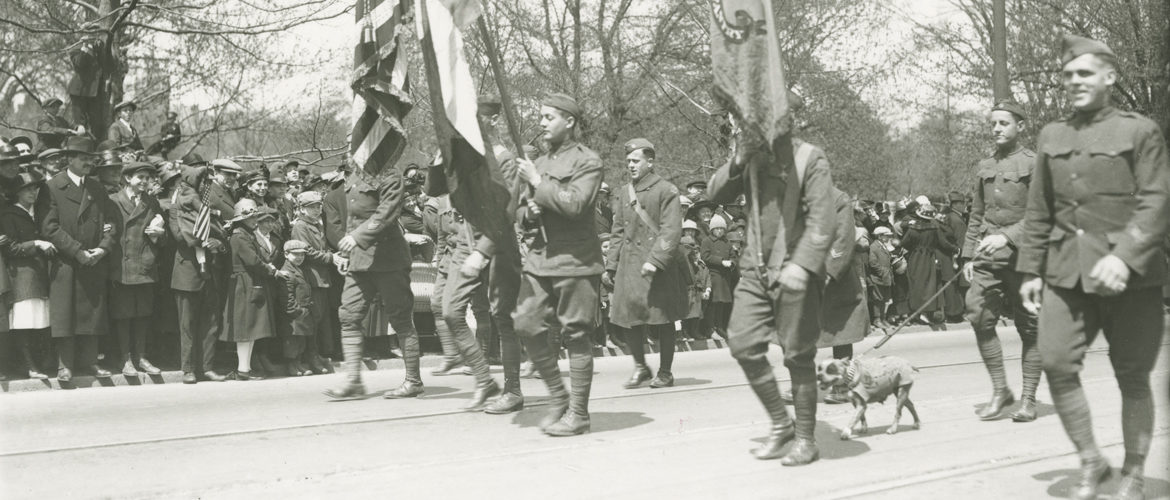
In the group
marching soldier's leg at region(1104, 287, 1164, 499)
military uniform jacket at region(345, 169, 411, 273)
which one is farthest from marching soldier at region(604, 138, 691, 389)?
marching soldier's leg at region(1104, 287, 1164, 499)

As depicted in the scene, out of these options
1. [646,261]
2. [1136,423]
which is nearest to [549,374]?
[646,261]

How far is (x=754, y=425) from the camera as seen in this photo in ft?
27.2

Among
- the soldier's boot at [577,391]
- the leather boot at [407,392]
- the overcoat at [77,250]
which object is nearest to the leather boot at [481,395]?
the leather boot at [407,392]

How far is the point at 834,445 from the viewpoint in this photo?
740cm

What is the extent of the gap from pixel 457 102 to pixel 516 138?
2.13ft

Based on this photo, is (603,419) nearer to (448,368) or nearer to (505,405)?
(505,405)

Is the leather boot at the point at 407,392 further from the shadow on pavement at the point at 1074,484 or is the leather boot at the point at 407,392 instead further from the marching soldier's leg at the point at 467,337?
the shadow on pavement at the point at 1074,484

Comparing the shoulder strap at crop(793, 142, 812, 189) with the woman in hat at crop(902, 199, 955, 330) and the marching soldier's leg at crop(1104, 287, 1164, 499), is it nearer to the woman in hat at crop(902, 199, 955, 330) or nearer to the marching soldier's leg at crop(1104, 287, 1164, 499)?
the marching soldier's leg at crop(1104, 287, 1164, 499)

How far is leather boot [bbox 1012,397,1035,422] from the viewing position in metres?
8.31

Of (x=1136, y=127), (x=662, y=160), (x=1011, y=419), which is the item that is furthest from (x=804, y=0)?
(x=1136, y=127)

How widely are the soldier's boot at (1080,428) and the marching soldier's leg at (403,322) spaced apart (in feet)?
18.7

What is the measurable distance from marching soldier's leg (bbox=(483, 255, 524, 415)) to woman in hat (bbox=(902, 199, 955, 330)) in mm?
11283

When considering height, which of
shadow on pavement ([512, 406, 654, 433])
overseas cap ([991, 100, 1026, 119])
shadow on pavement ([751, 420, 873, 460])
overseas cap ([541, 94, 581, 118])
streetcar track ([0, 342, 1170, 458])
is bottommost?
shadow on pavement ([751, 420, 873, 460])

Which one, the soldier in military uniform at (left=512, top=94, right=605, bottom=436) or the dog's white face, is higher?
the soldier in military uniform at (left=512, top=94, right=605, bottom=436)
